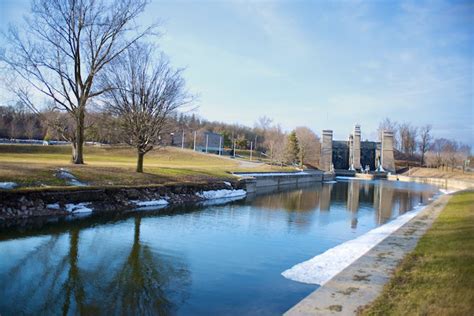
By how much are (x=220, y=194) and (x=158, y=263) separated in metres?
16.5

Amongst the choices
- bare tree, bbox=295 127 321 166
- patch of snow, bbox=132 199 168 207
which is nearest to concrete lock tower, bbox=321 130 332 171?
bare tree, bbox=295 127 321 166

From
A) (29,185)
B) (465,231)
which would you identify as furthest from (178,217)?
(465,231)

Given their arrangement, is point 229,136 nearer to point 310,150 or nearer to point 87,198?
point 310,150

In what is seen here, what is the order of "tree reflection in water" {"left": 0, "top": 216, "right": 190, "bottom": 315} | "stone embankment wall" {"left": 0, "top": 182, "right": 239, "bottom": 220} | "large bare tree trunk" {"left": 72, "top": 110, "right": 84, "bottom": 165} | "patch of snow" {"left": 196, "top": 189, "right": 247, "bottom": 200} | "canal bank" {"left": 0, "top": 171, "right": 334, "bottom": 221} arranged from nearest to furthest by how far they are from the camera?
"tree reflection in water" {"left": 0, "top": 216, "right": 190, "bottom": 315} → "stone embankment wall" {"left": 0, "top": 182, "right": 239, "bottom": 220} → "canal bank" {"left": 0, "top": 171, "right": 334, "bottom": 221} → "large bare tree trunk" {"left": 72, "top": 110, "right": 84, "bottom": 165} → "patch of snow" {"left": 196, "top": 189, "right": 247, "bottom": 200}

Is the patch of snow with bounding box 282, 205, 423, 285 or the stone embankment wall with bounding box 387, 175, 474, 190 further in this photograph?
the stone embankment wall with bounding box 387, 175, 474, 190

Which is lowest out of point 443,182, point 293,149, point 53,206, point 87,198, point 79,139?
point 443,182

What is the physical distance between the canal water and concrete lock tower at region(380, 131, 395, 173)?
235ft

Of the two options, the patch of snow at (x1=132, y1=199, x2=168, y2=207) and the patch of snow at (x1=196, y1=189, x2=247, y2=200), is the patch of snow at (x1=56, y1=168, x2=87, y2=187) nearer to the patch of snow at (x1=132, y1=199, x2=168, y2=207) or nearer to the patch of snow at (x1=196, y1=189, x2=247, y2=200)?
the patch of snow at (x1=132, y1=199, x2=168, y2=207)

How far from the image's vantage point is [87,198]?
54.9ft

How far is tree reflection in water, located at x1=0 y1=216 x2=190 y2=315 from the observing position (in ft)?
21.2

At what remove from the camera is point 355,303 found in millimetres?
6277

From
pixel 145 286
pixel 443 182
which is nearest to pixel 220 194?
pixel 145 286

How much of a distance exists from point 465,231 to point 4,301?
1140cm

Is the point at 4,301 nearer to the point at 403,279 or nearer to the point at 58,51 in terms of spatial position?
the point at 403,279
